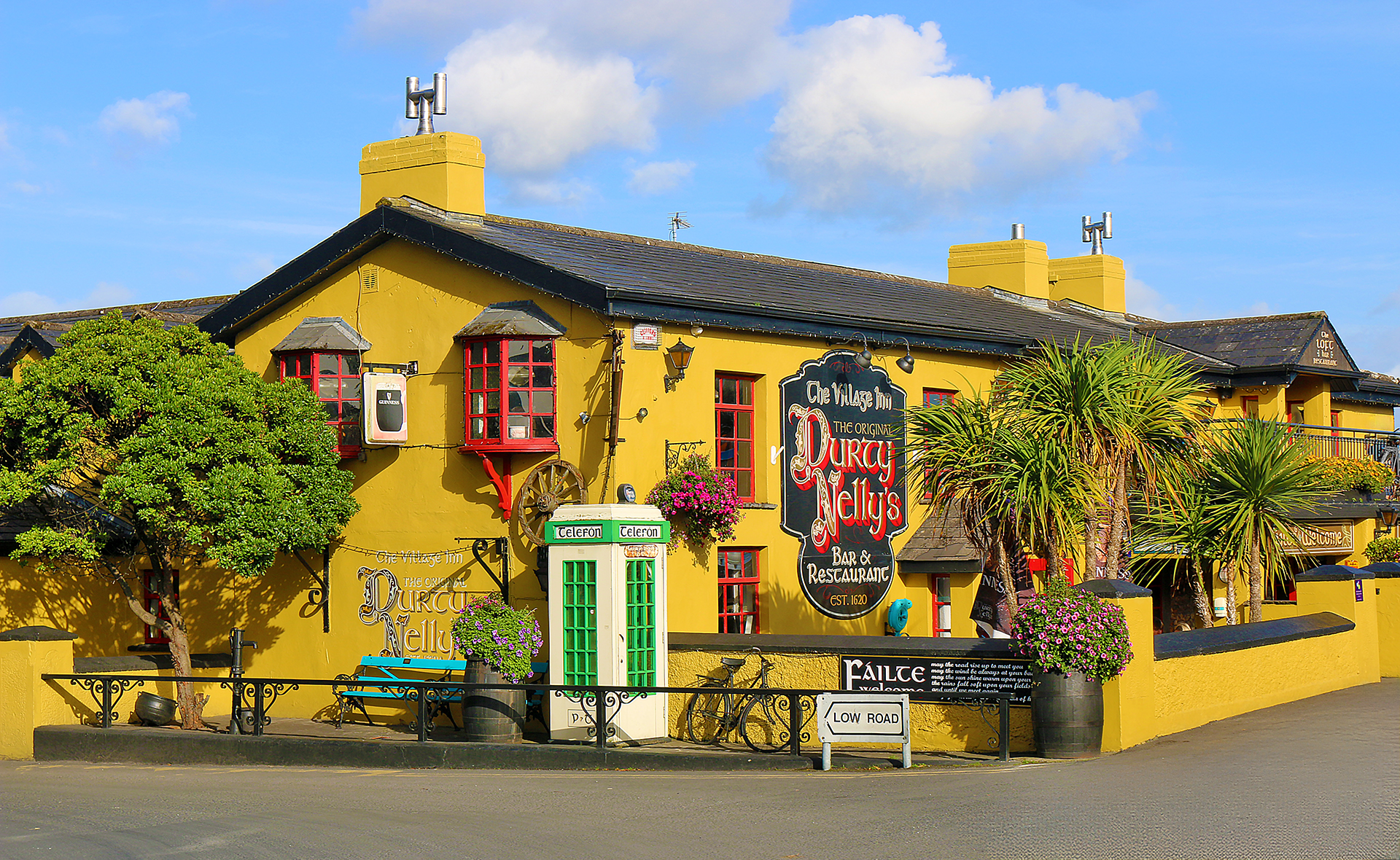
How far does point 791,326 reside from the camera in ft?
64.8

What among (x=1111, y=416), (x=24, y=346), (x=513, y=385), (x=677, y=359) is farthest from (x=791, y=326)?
(x=24, y=346)

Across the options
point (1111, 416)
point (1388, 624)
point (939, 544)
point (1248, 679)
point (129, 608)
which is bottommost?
point (1248, 679)

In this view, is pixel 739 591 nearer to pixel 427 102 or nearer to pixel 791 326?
pixel 791 326

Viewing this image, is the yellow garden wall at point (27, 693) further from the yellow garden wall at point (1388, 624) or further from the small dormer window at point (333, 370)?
the yellow garden wall at point (1388, 624)

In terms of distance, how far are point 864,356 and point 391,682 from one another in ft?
26.2

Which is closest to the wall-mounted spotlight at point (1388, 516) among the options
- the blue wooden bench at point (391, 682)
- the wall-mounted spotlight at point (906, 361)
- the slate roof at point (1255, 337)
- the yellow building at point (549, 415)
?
the slate roof at point (1255, 337)

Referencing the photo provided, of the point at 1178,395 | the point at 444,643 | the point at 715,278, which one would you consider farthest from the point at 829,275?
the point at 444,643

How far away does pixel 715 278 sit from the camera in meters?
20.8

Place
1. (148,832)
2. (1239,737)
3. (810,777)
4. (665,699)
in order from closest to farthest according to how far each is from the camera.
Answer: (148,832)
(810,777)
(1239,737)
(665,699)

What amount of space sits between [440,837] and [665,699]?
17.7 feet

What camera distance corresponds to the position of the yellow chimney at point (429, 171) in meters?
20.8

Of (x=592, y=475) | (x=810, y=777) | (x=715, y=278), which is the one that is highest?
(x=715, y=278)

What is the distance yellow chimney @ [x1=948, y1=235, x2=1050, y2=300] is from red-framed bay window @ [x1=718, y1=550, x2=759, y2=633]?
13707mm

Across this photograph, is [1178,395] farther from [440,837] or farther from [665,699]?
[440,837]
